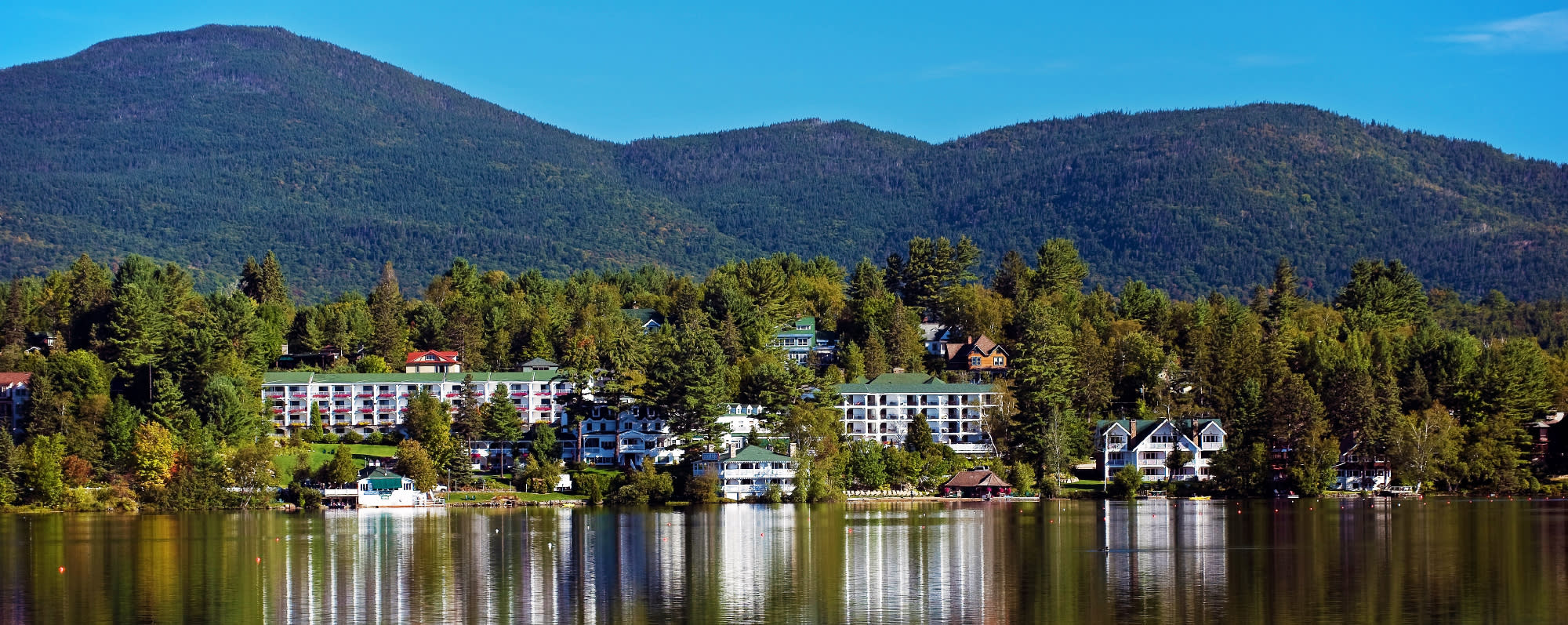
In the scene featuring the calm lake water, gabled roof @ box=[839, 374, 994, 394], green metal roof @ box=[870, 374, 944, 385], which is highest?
green metal roof @ box=[870, 374, 944, 385]

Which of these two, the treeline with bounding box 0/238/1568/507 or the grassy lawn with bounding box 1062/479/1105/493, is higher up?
the treeline with bounding box 0/238/1568/507

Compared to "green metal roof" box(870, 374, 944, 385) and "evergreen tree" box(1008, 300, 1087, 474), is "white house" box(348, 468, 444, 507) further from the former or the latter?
"evergreen tree" box(1008, 300, 1087, 474)

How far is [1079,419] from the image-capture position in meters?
126

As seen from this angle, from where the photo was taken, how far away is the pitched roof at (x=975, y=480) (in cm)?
11869


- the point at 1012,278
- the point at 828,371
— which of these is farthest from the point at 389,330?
the point at 1012,278

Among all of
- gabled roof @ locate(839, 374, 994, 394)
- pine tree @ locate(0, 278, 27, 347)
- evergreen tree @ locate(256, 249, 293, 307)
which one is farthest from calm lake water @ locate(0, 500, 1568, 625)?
A: evergreen tree @ locate(256, 249, 293, 307)

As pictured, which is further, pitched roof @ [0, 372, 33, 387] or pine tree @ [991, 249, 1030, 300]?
pine tree @ [991, 249, 1030, 300]

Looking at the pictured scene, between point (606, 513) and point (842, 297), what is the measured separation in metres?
80.8

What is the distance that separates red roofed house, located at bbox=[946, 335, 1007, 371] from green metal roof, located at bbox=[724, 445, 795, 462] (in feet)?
120

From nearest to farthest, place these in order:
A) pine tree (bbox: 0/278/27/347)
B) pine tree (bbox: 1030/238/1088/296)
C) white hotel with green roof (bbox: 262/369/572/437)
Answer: white hotel with green roof (bbox: 262/369/572/437) → pine tree (bbox: 0/278/27/347) → pine tree (bbox: 1030/238/1088/296)

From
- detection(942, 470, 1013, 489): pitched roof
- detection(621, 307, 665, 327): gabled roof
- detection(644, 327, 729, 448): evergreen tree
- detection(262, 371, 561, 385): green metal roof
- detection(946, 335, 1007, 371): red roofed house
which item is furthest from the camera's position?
detection(621, 307, 665, 327): gabled roof

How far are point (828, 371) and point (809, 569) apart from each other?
247 ft

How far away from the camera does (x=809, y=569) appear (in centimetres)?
6500

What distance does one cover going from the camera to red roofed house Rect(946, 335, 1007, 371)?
14925 cm
